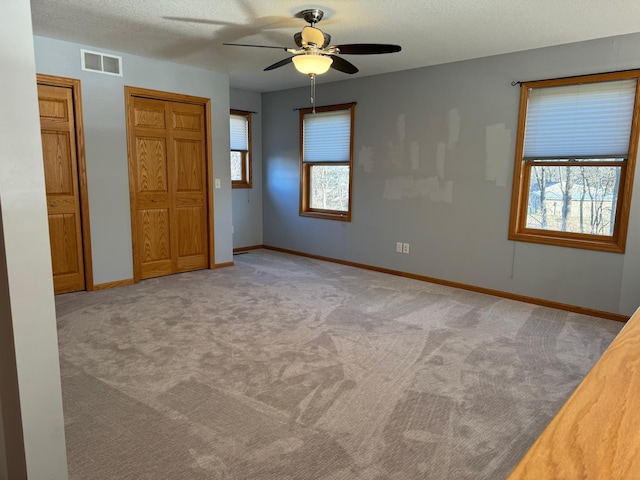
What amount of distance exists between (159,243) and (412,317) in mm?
3176

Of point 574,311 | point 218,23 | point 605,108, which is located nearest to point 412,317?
point 574,311

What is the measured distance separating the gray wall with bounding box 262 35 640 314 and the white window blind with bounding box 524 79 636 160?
163mm

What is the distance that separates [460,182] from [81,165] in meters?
4.11

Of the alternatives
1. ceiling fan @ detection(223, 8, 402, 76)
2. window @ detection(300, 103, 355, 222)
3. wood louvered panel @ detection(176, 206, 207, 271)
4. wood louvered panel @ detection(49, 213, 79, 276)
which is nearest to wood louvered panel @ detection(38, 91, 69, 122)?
wood louvered panel @ detection(49, 213, 79, 276)

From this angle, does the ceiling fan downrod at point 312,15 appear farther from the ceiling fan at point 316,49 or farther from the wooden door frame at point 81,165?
the wooden door frame at point 81,165

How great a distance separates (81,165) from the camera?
442cm

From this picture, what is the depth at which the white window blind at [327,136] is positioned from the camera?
5.89m

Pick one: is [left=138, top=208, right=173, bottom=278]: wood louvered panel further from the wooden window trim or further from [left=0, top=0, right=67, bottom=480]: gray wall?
[left=0, top=0, right=67, bottom=480]: gray wall

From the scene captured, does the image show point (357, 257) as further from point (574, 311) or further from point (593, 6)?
point (593, 6)

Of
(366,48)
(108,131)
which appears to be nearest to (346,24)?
(366,48)

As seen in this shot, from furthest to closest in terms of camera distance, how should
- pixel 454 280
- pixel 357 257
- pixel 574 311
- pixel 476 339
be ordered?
pixel 357 257 < pixel 454 280 < pixel 574 311 < pixel 476 339

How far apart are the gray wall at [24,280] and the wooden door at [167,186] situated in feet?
12.3

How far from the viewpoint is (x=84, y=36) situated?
4.03 m

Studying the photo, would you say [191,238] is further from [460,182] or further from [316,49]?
[460,182]
